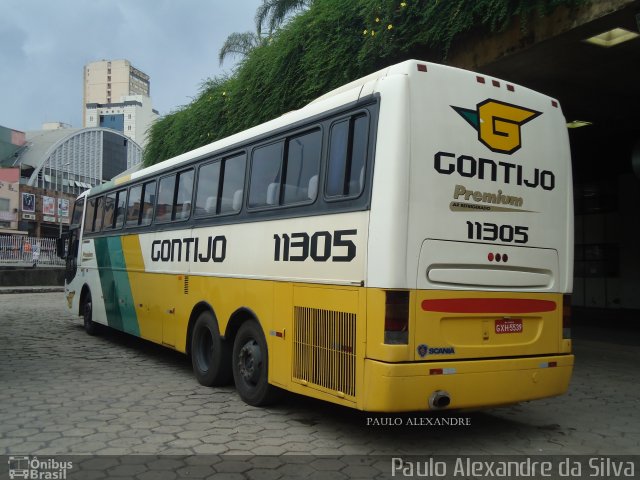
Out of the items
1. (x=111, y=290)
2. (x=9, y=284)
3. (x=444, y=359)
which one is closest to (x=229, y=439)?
(x=444, y=359)

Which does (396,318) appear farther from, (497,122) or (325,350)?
(497,122)

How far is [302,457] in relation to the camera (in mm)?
4617

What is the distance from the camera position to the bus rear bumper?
4.35 meters

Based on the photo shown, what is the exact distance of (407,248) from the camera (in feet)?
14.7

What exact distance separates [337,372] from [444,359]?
34.7 inches

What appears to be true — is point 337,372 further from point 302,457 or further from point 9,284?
point 9,284

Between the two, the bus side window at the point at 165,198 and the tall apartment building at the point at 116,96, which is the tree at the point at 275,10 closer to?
the bus side window at the point at 165,198

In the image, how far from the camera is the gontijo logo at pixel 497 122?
4.96 metres

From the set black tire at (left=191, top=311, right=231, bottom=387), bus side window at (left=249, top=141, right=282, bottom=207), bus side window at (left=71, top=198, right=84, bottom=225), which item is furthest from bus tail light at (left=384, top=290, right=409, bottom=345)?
bus side window at (left=71, top=198, right=84, bottom=225)

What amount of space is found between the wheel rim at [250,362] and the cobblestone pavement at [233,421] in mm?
317

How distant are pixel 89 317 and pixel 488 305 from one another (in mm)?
9217

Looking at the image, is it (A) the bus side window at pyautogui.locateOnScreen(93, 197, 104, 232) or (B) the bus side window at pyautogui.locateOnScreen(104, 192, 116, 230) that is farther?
(A) the bus side window at pyautogui.locateOnScreen(93, 197, 104, 232)

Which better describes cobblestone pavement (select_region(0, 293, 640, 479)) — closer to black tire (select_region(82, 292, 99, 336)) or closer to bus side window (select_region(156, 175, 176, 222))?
bus side window (select_region(156, 175, 176, 222))

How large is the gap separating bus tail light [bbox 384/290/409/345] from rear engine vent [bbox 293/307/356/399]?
0.36 m
